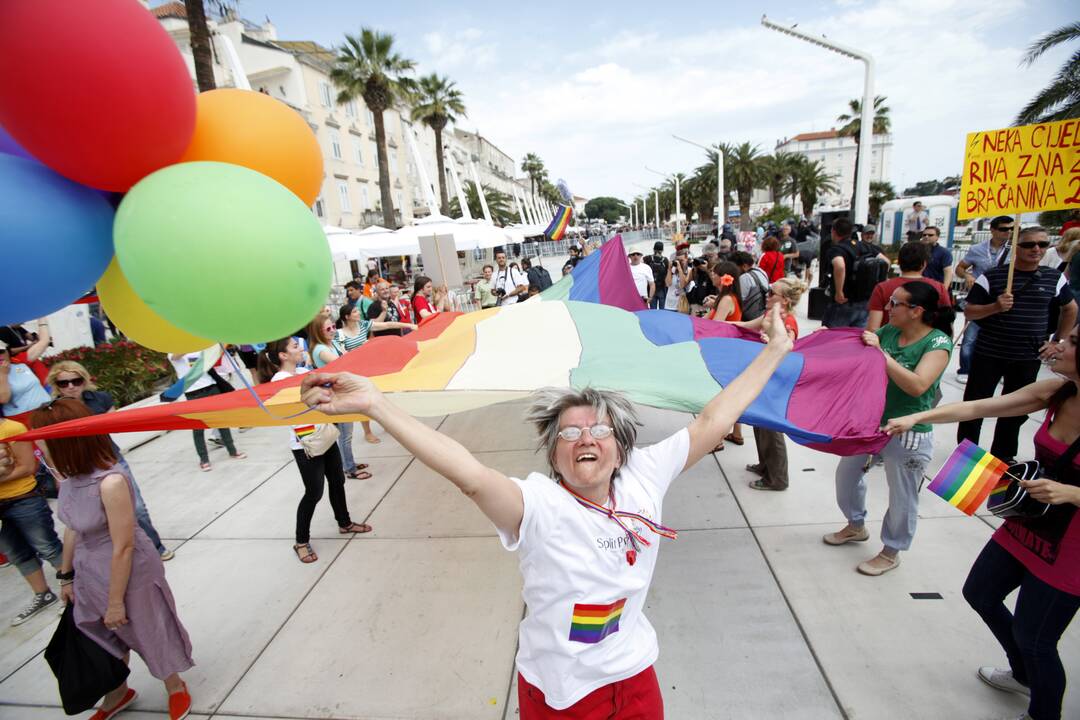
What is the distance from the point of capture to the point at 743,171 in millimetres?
49312

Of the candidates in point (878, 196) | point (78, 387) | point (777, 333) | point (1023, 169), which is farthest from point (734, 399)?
point (878, 196)

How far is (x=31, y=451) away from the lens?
326cm

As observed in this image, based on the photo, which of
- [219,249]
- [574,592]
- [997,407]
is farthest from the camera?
[997,407]

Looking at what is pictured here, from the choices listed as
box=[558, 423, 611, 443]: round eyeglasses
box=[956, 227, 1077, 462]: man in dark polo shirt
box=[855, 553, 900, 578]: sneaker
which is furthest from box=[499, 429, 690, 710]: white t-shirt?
box=[956, 227, 1077, 462]: man in dark polo shirt

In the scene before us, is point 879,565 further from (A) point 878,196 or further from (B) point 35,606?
(A) point 878,196

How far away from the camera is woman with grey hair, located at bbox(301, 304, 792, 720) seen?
58.7 inches

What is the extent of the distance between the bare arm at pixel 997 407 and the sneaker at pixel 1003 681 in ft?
4.10

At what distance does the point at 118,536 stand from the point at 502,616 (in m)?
2.10

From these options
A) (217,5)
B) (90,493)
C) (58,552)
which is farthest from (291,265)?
(217,5)

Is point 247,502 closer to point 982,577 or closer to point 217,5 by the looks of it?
point 982,577

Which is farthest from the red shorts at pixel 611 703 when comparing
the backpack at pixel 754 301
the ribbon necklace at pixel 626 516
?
the backpack at pixel 754 301

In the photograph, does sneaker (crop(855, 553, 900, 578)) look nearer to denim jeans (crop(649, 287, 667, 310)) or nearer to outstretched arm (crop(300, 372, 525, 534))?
outstretched arm (crop(300, 372, 525, 534))

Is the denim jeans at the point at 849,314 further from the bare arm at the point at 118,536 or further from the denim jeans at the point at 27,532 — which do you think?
the denim jeans at the point at 27,532

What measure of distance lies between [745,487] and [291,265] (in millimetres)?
4324
